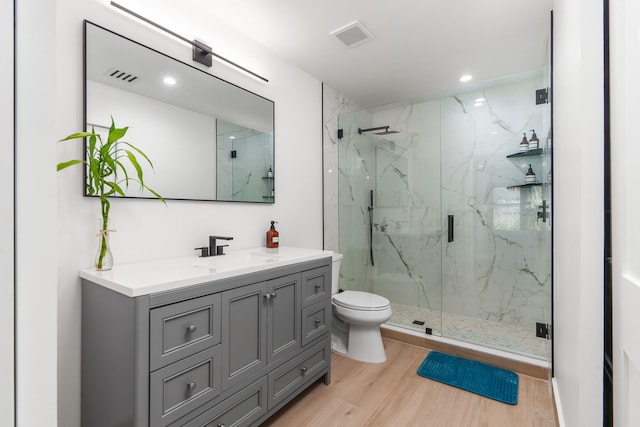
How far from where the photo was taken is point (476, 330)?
276cm

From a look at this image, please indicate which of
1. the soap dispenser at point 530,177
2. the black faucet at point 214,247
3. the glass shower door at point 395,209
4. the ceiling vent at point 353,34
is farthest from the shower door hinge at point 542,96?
the black faucet at point 214,247

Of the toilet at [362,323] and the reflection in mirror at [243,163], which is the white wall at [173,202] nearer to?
the reflection in mirror at [243,163]

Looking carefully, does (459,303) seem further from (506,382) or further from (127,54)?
(127,54)

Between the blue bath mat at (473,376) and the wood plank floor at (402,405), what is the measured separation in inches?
1.8

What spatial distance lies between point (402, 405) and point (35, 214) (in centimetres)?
202

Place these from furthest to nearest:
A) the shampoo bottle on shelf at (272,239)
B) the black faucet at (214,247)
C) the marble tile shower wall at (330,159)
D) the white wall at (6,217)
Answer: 1. the marble tile shower wall at (330,159)
2. the shampoo bottle on shelf at (272,239)
3. the black faucet at (214,247)
4. the white wall at (6,217)

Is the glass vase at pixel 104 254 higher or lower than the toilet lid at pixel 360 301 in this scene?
higher

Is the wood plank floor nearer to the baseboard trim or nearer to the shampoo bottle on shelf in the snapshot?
the baseboard trim

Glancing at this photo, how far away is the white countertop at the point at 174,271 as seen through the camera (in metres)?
1.15

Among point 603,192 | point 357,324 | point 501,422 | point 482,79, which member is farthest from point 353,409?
point 482,79

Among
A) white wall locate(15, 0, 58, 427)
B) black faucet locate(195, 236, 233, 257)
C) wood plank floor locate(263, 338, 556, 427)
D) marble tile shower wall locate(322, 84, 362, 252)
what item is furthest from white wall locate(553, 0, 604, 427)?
marble tile shower wall locate(322, 84, 362, 252)

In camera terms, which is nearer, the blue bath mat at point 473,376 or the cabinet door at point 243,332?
the cabinet door at point 243,332

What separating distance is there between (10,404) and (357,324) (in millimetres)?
2164

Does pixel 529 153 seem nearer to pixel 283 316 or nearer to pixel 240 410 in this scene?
pixel 283 316
